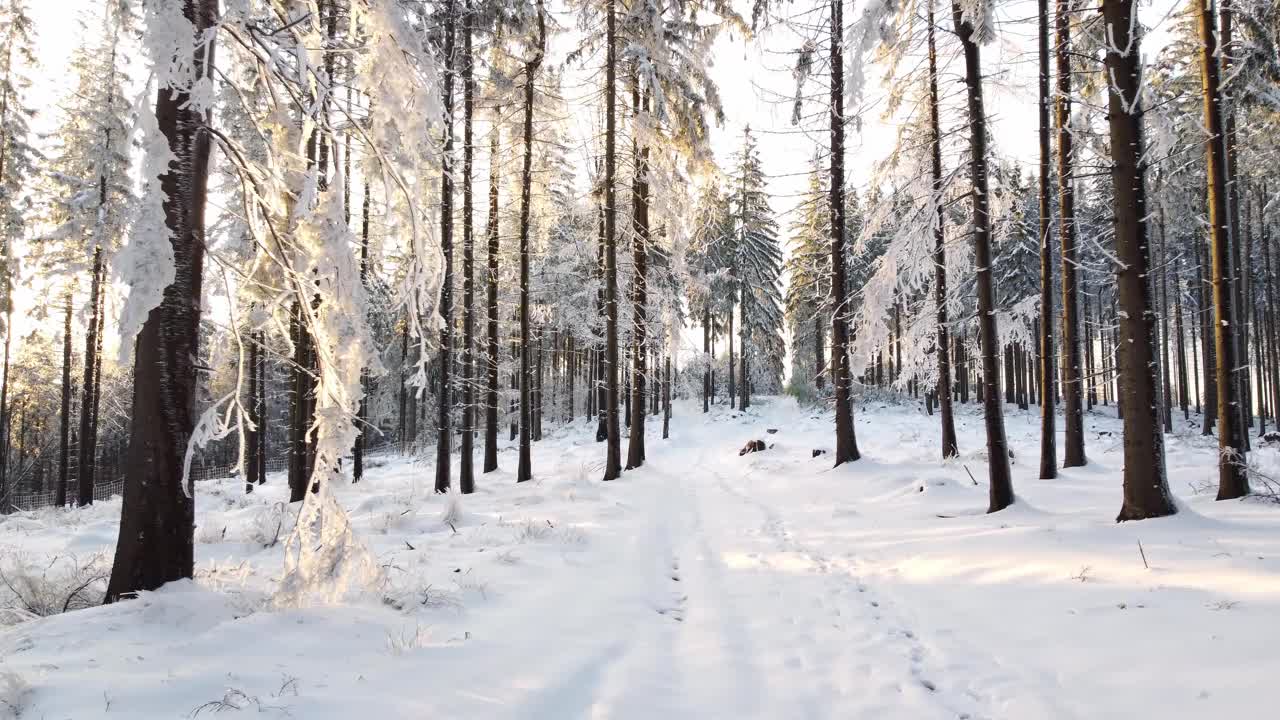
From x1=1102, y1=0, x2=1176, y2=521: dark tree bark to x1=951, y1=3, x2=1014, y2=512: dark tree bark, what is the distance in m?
1.56

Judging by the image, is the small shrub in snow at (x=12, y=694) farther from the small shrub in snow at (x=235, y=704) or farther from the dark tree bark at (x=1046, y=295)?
the dark tree bark at (x=1046, y=295)

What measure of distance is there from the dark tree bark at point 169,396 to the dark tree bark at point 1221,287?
10.9 metres

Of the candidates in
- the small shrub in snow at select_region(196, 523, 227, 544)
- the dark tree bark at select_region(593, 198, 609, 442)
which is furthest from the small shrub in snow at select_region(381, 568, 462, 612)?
the dark tree bark at select_region(593, 198, 609, 442)

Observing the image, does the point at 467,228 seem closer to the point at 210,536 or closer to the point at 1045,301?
the point at 210,536

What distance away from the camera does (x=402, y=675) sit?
3240 mm

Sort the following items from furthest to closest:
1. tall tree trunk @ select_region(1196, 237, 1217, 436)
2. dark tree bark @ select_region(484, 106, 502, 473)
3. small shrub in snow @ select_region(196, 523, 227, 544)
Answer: tall tree trunk @ select_region(1196, 237, 1217, 436), dark tree bark @ select_region(484, 106, 502, 473), small shrub in snow @ select_region(196, 523, 227, 544)

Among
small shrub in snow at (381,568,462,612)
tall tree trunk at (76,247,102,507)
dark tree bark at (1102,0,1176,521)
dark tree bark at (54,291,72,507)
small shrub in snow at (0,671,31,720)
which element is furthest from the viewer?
dark tree bark at (54,291,72,507)

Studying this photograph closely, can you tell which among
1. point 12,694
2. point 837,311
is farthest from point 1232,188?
point 12,694

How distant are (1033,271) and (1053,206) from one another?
85.9 feet

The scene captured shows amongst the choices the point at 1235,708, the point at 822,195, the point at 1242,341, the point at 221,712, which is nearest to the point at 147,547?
the point at 221,712

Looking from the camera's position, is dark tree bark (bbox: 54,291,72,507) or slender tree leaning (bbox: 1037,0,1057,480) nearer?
slender tree leaning (bbox: 1037,0,1057,480)

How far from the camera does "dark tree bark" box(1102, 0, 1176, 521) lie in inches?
236

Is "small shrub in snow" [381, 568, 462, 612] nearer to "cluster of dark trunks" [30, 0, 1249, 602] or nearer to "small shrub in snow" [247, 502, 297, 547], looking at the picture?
"cluster of dark trunks" [30, 0, 1249, 602]

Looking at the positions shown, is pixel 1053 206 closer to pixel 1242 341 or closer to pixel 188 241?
pixel 188 241
